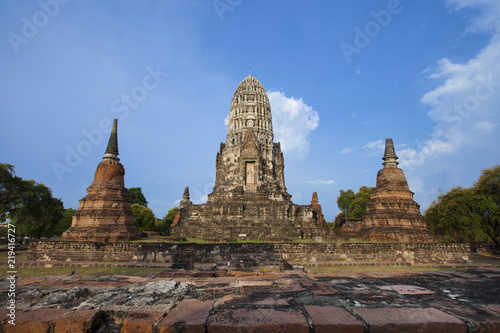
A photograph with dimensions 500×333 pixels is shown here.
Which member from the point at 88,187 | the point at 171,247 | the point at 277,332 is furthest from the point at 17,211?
the point at 277,332

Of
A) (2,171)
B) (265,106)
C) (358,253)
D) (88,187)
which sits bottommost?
(358,253)

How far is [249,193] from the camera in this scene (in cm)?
2744

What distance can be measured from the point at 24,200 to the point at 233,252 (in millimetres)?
20853

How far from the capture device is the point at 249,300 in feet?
11.9

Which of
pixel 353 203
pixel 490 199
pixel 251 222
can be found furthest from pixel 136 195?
pixel 490 199

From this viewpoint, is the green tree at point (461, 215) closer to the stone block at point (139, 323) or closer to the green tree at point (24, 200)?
the stone block at point (139, 323)

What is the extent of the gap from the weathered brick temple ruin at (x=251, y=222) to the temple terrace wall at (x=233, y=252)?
2.2 inches

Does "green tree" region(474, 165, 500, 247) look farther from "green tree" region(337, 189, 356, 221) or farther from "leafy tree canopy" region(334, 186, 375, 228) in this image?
"green tree" region(337, 189, 356, 221)

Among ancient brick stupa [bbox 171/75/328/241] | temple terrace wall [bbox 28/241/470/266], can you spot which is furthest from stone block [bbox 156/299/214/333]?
ancient brick stupa [bbox 171/75/328/241]

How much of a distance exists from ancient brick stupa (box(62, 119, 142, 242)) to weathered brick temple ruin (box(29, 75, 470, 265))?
70 mm

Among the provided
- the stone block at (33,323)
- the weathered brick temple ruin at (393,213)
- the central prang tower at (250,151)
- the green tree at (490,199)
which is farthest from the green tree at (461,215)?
the stone block at (33,323)

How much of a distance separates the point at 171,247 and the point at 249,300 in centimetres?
1280

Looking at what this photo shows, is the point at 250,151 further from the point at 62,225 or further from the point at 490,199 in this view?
the point at 62,225

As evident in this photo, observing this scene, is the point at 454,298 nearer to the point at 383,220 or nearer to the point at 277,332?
the point at 277,332
